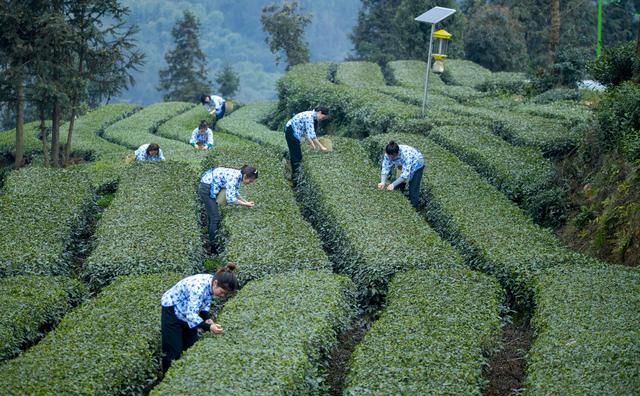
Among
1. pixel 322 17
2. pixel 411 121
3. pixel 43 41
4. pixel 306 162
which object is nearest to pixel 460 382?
pixel 306 162

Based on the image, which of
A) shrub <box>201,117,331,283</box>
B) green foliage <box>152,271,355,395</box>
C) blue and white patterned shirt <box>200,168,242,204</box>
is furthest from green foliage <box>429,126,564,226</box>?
blue and white patterned shirt <box>200,168,242,204</box>

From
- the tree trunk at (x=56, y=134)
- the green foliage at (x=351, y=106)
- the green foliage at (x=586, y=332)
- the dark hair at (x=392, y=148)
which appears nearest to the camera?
the green foliage at (x=586, y=332)

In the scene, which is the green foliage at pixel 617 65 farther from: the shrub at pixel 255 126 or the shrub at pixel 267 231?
the shrub at pixel 255 126

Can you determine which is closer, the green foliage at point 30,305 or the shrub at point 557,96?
the green foliage at point 30,305

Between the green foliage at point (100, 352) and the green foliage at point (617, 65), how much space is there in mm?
13694

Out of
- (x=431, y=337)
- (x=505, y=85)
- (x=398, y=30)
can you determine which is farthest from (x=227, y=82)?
(x=431, y=337)

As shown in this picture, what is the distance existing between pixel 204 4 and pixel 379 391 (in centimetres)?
14487

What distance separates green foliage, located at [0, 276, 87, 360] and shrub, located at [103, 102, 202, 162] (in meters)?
11.1

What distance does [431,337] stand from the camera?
43.2 feet

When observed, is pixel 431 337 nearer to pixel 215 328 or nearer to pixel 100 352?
pixel 215 328

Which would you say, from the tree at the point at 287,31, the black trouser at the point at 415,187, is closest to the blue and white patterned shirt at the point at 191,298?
the black trouser at the point at 415,187

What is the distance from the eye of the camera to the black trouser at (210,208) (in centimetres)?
1844

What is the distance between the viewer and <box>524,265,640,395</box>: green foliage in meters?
11.4

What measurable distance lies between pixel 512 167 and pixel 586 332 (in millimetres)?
9589
